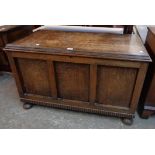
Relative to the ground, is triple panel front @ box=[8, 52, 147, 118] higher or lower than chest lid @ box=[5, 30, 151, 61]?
lower

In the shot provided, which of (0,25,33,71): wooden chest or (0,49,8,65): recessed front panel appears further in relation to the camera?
(0,49,8,65): recessed front panel

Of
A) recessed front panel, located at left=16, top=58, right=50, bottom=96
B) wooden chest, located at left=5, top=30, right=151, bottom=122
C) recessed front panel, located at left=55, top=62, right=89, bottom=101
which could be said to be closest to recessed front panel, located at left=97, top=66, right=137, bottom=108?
wooden chest, located at left=5, top=30, right=151, bottom=122

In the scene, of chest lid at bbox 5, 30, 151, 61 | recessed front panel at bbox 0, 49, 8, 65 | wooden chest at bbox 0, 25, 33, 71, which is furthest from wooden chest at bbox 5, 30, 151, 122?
recessed front panel at bbox 0, 49, 8, 65

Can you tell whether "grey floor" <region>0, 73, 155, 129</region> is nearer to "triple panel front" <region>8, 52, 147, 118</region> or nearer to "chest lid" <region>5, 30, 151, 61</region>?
"triple panel front" <region>8, 52, 147, 118</region>

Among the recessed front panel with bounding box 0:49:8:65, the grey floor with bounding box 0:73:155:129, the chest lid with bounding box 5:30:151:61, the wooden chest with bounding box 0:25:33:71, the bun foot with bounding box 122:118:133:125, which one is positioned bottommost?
the grey floor with bounding box 0:73:155:129

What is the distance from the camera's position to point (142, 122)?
4.19ft

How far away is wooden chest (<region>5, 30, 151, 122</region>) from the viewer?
39.8 inches

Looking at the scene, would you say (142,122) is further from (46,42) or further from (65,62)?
(46,42)

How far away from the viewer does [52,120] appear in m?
1.33

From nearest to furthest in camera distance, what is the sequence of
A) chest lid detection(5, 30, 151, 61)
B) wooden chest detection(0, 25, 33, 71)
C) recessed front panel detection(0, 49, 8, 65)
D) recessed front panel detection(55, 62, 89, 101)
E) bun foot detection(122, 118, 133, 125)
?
chest lid detection(5, 30, 151, 61) < recessed front panel detection(55, 62, 89, 101) < bun foot detection(122, 118, 133, 125) < wooden chest detection(0, 25, 33, 71) < recessed front panel detection(0, 49, 8, 65)

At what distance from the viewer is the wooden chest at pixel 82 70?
1010 millimetres

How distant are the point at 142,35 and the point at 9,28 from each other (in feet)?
4.26

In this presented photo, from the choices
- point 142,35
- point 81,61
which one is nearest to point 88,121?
point 81,61

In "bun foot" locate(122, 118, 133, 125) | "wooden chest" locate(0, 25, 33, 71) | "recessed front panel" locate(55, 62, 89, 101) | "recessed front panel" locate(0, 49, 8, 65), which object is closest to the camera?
"recessed front panel" locate(55, 62, 89, 101)
